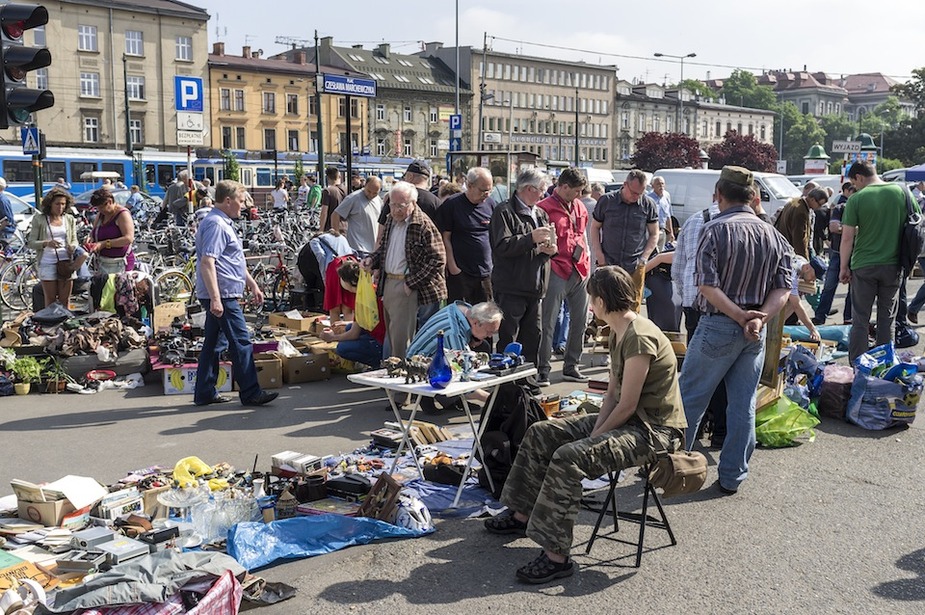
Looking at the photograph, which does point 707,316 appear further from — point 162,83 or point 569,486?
point 162,83

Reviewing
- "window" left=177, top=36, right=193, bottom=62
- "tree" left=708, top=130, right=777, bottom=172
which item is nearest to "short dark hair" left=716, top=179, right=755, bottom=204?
"window" left=177, top=36, right=193, bottom=62

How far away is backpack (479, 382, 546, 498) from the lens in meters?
5.69

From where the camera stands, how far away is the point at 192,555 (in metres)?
4.32

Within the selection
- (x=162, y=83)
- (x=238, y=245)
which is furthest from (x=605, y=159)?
(x=238, y=245)

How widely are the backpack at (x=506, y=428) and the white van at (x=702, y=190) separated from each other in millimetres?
21564

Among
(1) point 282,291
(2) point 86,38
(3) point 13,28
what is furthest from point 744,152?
(3) point 13,28

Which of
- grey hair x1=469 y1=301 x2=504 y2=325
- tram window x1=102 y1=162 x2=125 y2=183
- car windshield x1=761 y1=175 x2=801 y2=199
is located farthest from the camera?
tram window x1=102 y1=162 x2=125 y2=183

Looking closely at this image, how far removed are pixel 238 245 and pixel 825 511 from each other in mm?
5123

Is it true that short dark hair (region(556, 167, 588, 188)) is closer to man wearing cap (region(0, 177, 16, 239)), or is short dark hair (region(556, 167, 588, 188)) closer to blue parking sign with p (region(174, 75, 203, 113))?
blue parking sign with p (region(174, 75, 203, 113))

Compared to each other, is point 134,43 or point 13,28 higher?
point 134,43

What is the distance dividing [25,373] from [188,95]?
6.66 meters

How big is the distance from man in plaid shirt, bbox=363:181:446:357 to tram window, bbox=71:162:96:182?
3858 centimetres

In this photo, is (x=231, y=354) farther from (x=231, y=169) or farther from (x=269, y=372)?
(x=231, y=169)

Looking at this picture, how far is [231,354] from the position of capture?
8.32 meters
